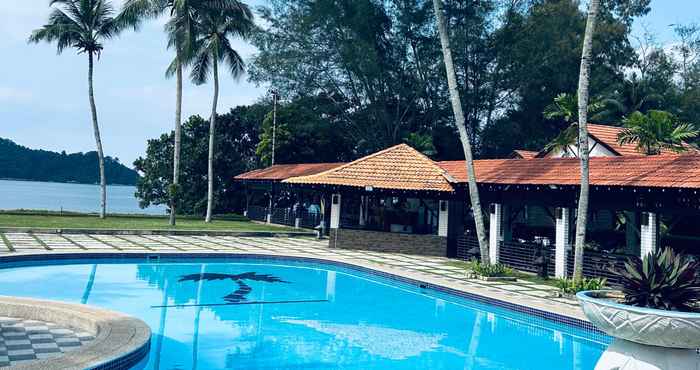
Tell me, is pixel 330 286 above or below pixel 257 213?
below

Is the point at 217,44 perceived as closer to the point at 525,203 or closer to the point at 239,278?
the point at 239,278

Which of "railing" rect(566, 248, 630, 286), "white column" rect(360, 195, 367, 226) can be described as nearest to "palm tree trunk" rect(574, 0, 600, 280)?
"railing" rect(566, 248, 630, 286)

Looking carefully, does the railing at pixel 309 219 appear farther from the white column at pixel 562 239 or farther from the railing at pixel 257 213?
the white column at pixel 562 239

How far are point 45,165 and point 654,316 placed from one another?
114m

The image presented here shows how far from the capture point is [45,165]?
10444cm

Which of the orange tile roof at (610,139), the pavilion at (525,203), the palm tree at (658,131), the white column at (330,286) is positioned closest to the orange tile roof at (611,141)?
the orange tile roof at (610,139)

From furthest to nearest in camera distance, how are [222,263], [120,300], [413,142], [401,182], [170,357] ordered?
[413,142], [401,182], [222,263], [120,300], [170,357]

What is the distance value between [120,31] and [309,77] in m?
11.2

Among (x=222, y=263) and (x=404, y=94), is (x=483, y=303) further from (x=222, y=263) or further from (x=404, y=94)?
(x=404, y=94)

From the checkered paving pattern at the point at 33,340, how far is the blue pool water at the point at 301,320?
1139mm

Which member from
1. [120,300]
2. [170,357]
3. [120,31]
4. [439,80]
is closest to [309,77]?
[439,80]

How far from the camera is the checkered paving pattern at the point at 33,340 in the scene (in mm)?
7262

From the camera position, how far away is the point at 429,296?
1455cm

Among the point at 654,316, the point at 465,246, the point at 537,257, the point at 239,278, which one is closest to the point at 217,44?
the point at 465,246
